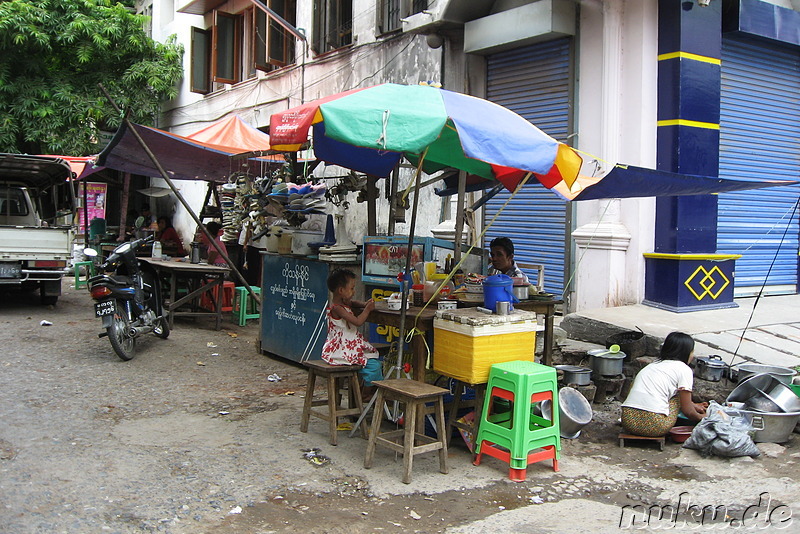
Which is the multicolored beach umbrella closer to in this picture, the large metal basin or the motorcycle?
the large metal basin

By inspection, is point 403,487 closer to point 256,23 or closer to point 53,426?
point 53,426

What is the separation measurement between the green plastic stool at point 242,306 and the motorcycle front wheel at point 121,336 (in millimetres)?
2491

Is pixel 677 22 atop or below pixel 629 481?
atop

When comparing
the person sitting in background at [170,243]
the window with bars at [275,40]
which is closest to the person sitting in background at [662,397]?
the person sitting in background at [170,243]

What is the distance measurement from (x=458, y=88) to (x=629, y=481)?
684 cm

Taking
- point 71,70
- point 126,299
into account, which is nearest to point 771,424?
point 126,299

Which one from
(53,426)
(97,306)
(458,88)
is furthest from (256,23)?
(53,426)

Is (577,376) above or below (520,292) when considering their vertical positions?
below

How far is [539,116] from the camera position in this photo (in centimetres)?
913

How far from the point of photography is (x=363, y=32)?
1179 centimetres

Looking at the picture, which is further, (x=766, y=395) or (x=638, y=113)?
(x=638, y=113)

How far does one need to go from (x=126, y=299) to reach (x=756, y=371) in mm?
6472

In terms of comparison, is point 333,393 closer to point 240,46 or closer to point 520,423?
point 520,423

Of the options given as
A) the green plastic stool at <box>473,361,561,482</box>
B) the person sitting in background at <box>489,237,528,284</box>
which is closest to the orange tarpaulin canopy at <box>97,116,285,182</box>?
the person sitting in background at <box>489,237,528,284</box>
